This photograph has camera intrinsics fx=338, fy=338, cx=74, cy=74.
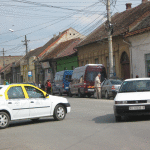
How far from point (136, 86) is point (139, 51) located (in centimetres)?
1924

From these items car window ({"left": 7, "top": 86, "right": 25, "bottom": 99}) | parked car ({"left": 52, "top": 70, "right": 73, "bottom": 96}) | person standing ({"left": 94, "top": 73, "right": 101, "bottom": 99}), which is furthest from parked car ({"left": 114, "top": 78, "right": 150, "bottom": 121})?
parked car ({"left": 52, "top": 70, "right": 73, "bottom": 96})

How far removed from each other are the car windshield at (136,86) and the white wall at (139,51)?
17.8 meters

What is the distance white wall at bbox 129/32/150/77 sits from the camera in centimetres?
2959

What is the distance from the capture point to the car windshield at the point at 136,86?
11741 mm

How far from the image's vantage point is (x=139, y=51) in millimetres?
30641

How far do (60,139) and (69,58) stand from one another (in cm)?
4131

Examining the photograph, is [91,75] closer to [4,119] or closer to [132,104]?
[132,104]

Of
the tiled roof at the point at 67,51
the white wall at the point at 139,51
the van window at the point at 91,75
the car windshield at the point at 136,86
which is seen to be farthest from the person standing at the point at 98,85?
the tiled roof at the point at 67,51

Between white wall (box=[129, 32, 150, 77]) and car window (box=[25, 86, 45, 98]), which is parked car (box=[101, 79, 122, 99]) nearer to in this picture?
white wall (box=[129, 32, 150, 77])

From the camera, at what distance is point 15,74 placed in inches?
3314

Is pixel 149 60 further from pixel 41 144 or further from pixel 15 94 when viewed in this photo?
pixel 41 144

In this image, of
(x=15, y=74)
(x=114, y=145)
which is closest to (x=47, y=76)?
(x=15, y=74)

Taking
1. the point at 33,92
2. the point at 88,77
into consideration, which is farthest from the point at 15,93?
the point at 88,77

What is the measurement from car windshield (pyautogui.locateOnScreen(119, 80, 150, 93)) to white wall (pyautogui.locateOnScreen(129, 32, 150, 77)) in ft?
58.4
